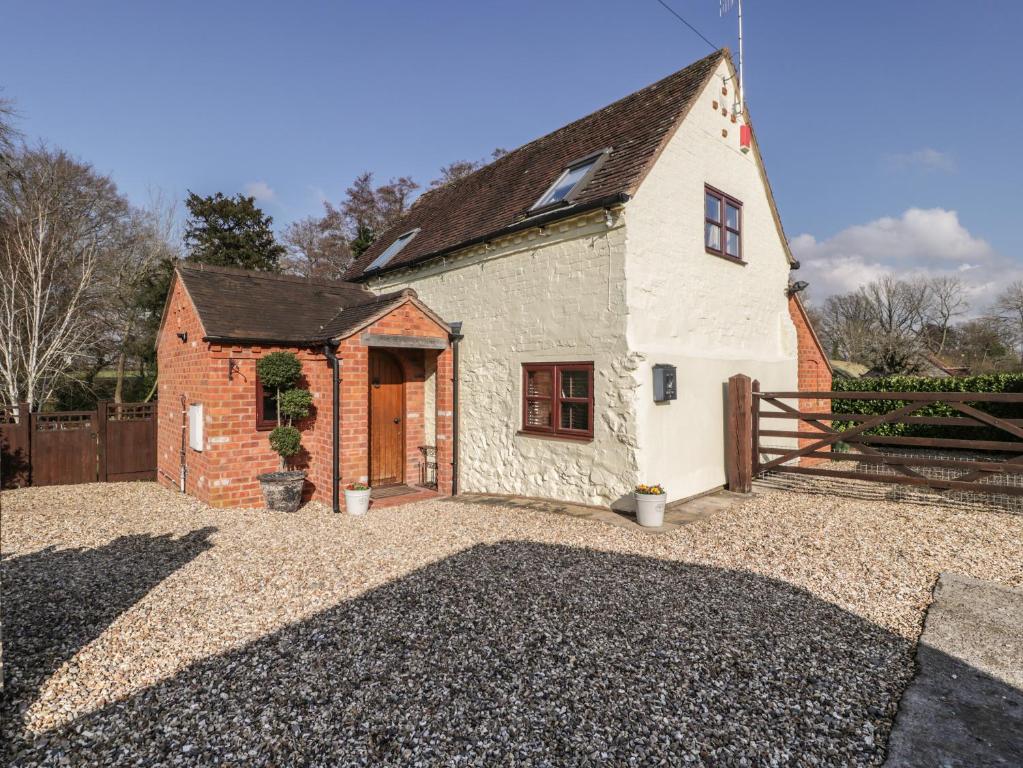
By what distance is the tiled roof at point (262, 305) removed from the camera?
854 cm

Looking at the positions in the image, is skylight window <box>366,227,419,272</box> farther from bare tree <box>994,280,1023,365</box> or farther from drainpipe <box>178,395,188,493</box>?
bare tree <box>994,280,1023,365</box>

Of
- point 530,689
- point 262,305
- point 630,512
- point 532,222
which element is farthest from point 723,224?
point 530,689

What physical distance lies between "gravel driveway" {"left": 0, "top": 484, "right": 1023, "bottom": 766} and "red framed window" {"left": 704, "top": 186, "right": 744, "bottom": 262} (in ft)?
17.6

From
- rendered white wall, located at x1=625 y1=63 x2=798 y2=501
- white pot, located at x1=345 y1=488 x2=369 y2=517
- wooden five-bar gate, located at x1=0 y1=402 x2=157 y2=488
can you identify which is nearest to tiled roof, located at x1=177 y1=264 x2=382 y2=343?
white pot, located at x1=345 y1=488 x2=369 y2=517

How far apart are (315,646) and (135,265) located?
21066 millimetres

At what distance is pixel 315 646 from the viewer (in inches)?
147

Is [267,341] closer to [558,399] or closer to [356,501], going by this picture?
[356,501]

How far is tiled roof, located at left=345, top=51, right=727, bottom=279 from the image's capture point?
816 centimetres

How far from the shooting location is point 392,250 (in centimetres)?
1356

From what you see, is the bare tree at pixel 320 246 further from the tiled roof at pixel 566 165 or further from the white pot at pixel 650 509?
the white pot at pixel 650 509

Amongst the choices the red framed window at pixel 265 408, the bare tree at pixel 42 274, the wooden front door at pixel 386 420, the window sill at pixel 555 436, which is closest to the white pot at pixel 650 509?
the window sill at pixel 555 436

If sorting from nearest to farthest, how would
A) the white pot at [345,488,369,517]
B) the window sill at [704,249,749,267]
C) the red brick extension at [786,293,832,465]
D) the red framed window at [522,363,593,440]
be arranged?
1. the white pot at [345,488,369,517]
2. the red framed window at [522,363,593,440]
3. the window sill at [704,249,749,267]
4. the red brick extension at [786,293,832,465]

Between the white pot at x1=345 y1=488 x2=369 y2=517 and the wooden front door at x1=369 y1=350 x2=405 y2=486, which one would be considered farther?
the wooden front door at x1=369 y1=350 x2=405 y2=486

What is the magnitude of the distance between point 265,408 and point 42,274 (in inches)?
414
